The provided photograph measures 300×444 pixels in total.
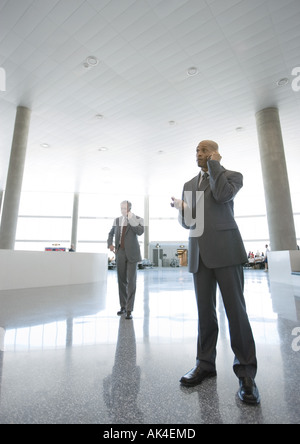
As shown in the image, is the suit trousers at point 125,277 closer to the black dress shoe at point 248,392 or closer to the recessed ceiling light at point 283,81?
the black dress shoe at point 248,392

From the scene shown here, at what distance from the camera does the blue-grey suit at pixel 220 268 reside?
4.47 feet

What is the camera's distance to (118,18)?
5.54 metres

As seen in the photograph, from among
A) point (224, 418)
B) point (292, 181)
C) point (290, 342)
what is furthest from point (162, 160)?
point (224, 418)

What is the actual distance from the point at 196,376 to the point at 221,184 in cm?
115

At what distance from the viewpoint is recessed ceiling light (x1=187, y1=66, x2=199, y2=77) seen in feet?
22.7

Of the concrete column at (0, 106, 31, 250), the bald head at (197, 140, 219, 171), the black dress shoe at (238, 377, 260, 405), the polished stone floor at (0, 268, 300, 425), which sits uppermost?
the concrete column at (0, 106, 31, 250)

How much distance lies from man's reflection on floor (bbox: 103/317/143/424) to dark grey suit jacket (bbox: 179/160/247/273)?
77 cm

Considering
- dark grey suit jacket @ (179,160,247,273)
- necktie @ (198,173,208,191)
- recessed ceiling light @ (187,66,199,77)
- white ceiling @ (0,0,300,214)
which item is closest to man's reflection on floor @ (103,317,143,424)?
dark grey suit jacket @ (179,160,247,273)

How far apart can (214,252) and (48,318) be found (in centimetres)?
241

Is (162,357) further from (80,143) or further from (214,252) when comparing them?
(80,143)

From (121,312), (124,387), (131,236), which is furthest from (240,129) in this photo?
(124,387)

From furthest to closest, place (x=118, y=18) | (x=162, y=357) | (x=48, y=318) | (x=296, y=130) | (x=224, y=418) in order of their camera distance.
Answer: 1. (x=296, y=130)
2. (x=118, y=18)
3. (x=48, y=318)
4. (x=162, y=357)
5. (x=224, y=418)

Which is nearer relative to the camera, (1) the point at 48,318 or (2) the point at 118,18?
(1) the point at 48,318

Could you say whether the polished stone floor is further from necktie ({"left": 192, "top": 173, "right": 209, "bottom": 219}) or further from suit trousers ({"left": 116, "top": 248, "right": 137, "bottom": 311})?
necktie ({"left": 192, "top": 173, "right": 209, "bottom": 219})
